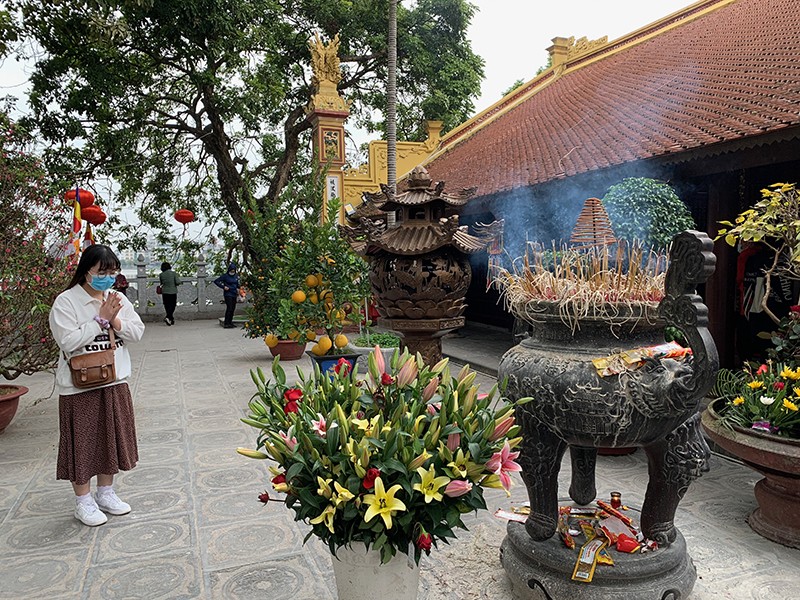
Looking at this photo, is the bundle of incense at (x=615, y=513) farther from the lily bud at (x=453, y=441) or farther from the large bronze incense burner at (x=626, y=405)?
the lily bud at (x=453, y=441)

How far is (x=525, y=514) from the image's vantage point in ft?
9.08

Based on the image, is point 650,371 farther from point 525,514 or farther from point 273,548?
point 273,548

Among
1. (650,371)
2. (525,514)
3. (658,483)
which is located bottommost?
(525,514)

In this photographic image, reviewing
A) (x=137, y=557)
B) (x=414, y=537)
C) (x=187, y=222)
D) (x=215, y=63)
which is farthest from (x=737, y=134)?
(x=187, y=222)

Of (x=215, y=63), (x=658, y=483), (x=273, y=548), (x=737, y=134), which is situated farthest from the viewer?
(x=215, y=63)

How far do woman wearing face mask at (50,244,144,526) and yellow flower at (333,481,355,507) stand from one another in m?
2.13

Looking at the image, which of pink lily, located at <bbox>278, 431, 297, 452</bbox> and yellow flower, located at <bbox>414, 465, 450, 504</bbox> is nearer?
yellow flower, located at <bbox>414, 465, 450, 504</bbox>

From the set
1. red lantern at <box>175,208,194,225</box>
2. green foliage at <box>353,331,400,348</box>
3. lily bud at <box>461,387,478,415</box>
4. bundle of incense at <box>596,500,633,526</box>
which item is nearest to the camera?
lily bud at <box>461,387,478,415</box>

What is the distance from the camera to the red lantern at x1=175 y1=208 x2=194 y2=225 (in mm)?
15492

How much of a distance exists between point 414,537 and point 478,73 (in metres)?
15.9

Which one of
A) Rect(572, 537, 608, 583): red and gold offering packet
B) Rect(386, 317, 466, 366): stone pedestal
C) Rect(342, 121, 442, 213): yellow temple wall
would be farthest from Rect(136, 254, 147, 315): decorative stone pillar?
Rect(572, 537, 608, 583): red and gold offering packet

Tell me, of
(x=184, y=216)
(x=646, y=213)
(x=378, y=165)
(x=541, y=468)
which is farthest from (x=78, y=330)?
(x=184, y=216)

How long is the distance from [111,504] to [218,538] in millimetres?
800

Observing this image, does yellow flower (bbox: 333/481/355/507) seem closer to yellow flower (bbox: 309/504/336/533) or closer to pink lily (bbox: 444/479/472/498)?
yellow flower (bbox: 309/504/336/533)
